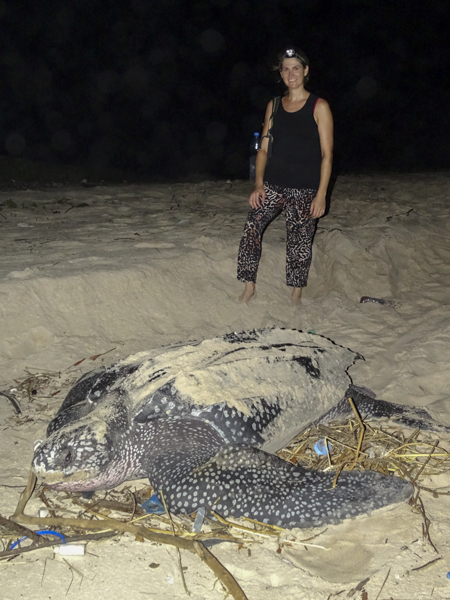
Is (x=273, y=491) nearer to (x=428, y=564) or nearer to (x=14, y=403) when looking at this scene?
(x=428, y=564)

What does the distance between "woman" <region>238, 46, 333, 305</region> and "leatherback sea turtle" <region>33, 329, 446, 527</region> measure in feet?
3.80

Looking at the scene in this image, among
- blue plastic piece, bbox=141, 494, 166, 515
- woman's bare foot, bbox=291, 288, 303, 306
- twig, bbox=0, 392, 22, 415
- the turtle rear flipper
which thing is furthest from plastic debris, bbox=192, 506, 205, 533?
woman's bare foot, bbox=291, 288, 303, 306

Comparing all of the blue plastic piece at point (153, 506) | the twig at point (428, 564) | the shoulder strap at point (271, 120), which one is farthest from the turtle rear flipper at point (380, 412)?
the shoulder strap at point (271, 120)

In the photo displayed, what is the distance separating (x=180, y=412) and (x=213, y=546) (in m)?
0.47

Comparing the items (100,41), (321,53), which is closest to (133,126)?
(100,41)

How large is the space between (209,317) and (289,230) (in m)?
0.83

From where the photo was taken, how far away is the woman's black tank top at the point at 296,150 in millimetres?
2703

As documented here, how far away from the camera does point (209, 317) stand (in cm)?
320

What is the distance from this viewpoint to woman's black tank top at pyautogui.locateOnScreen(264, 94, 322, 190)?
8.87ft

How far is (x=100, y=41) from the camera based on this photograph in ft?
45.5

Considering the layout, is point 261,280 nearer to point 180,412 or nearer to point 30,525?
point 180,412

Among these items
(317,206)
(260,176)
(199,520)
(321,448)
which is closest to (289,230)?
(317,206)

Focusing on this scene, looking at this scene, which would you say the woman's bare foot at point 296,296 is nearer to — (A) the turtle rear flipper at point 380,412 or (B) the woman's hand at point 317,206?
(B) the woman's hand at point 317,206

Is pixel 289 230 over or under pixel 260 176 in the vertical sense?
under
